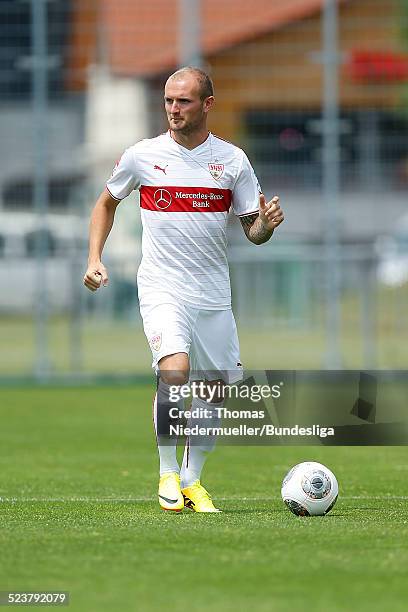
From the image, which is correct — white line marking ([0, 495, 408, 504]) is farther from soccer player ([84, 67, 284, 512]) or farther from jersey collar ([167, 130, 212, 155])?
jersey collar ([167, 130, 212, 155])

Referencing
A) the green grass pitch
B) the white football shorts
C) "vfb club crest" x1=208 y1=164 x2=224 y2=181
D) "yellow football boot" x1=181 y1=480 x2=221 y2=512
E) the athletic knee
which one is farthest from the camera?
"vfb club crest" x1=208 y1=164 x2=224 y2=181

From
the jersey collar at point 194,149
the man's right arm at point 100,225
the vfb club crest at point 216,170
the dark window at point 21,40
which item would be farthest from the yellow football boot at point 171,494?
the dark window at point 21,40

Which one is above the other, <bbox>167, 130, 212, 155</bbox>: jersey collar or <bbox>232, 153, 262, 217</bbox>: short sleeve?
<bbox>167, 130, 212, 155</bbox>: jersey collar

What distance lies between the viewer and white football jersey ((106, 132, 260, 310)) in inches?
300

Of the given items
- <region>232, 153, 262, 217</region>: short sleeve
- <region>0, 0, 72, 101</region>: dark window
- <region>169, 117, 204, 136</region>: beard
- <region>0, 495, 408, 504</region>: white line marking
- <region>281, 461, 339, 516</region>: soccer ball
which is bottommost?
<region>0, 495, 408, 504</region>: white line marking

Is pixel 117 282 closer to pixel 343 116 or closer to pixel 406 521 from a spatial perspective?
pixel 343 116

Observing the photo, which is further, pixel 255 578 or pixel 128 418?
pixel 128 418

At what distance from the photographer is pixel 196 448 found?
7.75 metres

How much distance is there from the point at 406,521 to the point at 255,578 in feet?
5.81

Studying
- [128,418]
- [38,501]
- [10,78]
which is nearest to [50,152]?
[10,78]

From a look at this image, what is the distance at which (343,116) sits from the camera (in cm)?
1964

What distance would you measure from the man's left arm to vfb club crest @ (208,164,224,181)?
262mm

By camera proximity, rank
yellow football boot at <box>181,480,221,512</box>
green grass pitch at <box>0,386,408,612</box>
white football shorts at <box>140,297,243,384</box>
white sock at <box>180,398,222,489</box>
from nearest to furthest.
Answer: green grass pitch at <box>0,386,408,612</box>
white sock at <box>180,398,222,489</box>
white football shorts at <box>140,297,243,384</box>
yellow football boot at <box>181,480,221,512</box>

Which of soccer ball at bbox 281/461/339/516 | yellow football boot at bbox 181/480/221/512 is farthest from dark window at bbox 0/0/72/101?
soccer ball at bbox 281/461/339/516
